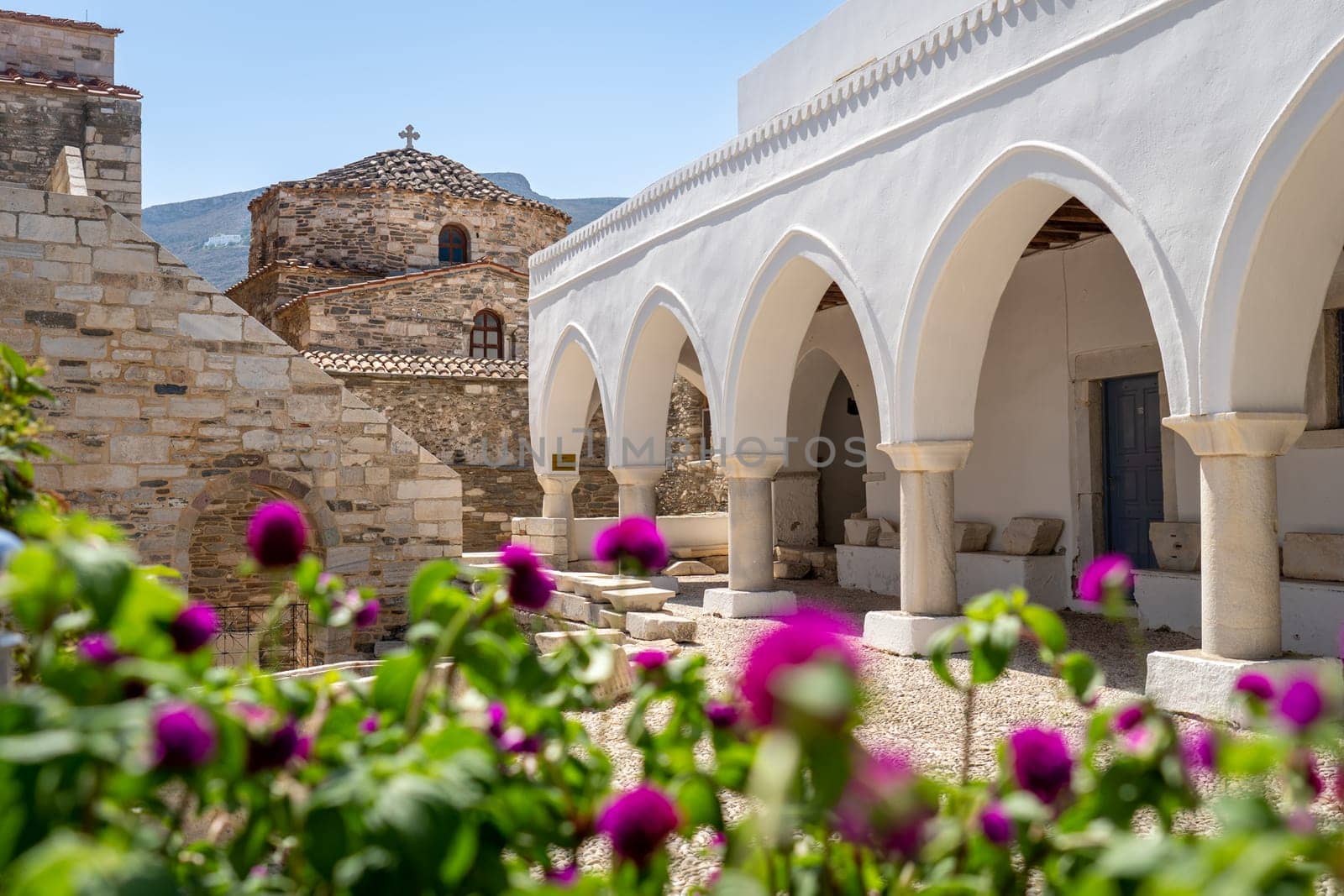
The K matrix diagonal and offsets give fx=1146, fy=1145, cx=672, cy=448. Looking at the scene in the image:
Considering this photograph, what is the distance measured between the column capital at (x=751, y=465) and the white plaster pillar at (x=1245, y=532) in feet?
14.6

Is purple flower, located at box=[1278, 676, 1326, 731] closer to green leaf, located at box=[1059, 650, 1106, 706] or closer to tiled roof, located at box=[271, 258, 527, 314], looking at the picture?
green leaf, located at box=[1059, 650, 1106, 706]

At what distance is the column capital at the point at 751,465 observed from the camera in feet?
Answer: 31.8

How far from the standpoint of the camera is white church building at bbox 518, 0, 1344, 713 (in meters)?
5.54

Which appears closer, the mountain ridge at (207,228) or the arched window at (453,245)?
the arched window at (453,245)

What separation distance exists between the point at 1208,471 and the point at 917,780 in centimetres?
507

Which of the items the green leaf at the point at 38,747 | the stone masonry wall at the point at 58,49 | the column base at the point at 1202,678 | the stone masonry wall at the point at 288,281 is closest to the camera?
the green leaf at the point at 38,747

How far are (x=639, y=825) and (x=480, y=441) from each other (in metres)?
18.5

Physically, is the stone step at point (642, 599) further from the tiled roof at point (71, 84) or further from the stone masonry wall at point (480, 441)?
the stone masonry wall at point (480, 441)

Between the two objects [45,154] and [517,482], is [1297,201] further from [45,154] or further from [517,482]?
[517,482]

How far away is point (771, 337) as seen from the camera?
9672 millimetres

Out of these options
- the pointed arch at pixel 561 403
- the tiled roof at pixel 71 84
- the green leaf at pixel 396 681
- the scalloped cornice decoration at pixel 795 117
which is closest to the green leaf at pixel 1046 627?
the green leaf at pixel 396 681

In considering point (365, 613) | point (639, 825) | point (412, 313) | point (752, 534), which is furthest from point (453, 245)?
point (639, 825)

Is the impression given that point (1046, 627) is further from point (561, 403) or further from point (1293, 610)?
point (561, 403)

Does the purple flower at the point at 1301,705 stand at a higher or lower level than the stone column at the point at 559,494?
lower
